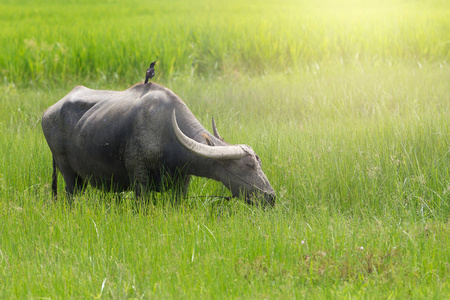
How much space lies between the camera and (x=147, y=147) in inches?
156

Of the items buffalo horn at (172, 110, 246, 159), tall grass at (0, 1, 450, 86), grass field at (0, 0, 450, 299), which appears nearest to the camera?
grass field at (0, 0, 450, 299)

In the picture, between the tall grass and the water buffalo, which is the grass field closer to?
the tall grass

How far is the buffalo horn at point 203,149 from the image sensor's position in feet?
11.8

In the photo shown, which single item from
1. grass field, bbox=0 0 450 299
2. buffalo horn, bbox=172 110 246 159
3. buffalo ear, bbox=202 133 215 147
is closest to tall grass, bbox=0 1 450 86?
grass field, bbox=0 0 450 299

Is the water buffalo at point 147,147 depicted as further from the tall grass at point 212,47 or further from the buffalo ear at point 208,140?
the tall grass at point 212,47

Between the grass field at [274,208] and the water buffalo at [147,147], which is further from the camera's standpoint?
the water buffalo at [147,147]

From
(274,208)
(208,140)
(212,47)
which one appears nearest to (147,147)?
(208,140)

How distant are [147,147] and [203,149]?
0.58 m

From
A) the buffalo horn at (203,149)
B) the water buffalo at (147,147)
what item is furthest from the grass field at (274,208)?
the buffalo horn at (203,149)

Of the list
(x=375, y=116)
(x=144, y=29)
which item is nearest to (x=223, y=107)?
(x=375, y=116)

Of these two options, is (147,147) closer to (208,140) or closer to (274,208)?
(208,140)

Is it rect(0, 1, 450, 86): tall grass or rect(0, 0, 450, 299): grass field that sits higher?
rect(0, 1, 450, 86): tall grass

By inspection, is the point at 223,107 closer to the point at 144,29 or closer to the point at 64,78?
the point at 64,78

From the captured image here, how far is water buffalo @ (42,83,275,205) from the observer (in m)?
3.76
